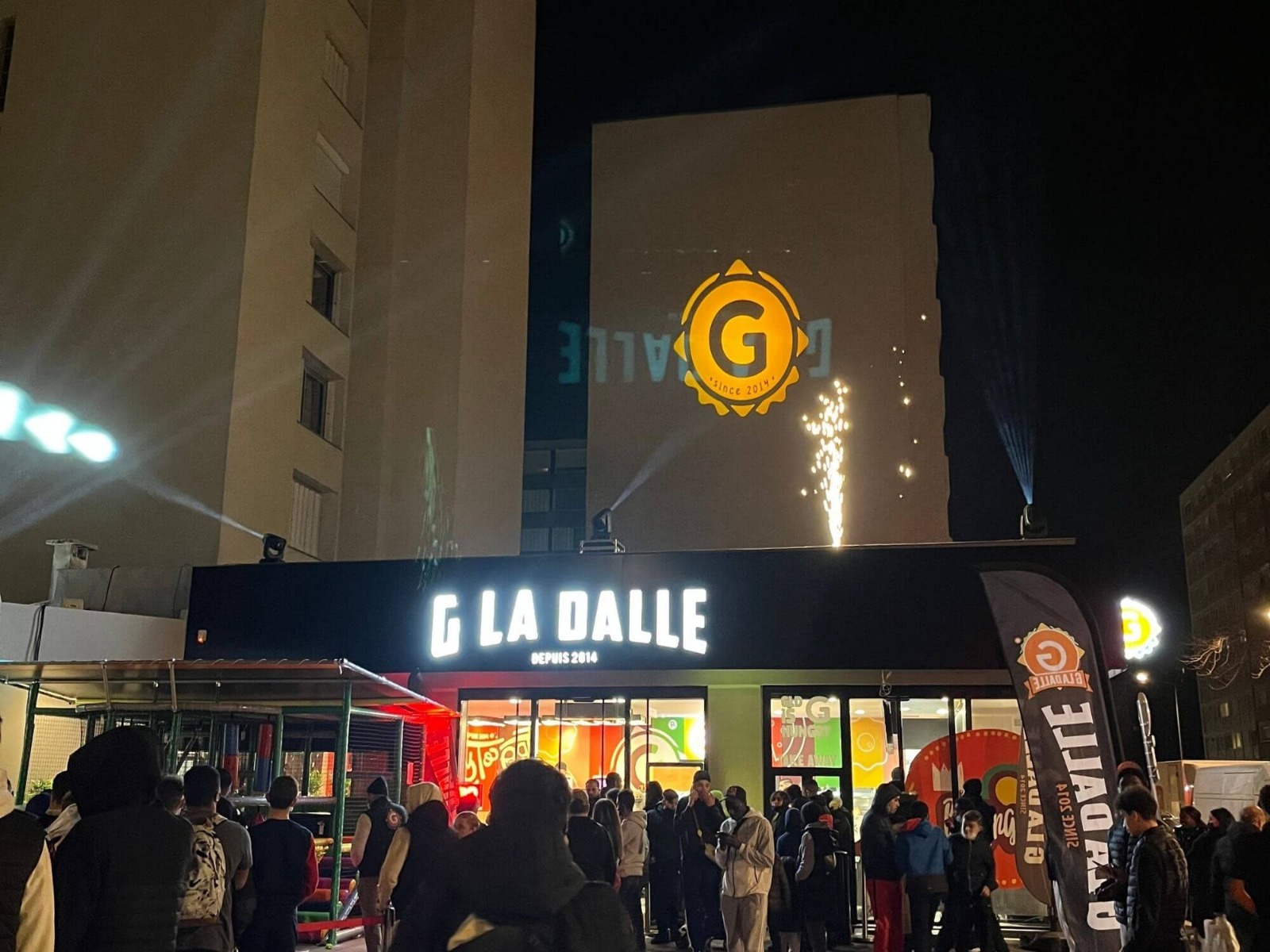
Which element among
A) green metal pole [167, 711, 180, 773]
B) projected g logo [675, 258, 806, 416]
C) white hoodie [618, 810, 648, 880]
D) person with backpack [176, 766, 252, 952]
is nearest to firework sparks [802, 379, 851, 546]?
projected g logo [675, 258, 806, 416]

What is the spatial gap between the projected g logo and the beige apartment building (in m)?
5.56

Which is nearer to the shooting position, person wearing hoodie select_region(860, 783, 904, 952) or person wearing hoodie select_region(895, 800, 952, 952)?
person wearing hoodie select_region(895, 800, 952, 952)

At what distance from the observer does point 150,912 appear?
4.10 meters

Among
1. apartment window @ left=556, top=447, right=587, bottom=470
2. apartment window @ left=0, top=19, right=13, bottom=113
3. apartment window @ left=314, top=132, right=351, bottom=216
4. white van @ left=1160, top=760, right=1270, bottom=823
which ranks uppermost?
apartment window @ left=0, top=19, right=13, bottom=113

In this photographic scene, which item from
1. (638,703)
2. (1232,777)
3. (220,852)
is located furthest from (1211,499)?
(220,852)

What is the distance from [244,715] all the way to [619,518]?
1594 centimetres

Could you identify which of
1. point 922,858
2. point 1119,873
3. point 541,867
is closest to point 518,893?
point 541,867

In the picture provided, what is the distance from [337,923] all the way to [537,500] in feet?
105

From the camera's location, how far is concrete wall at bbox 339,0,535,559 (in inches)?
954

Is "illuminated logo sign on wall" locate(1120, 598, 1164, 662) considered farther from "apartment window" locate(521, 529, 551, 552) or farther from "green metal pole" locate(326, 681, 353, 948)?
"apartment window" locate(521, 529, 551, 552)

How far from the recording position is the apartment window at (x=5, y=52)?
2262cm

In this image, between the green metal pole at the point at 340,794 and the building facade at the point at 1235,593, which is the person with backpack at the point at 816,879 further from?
the building facade at the point at 1235,593

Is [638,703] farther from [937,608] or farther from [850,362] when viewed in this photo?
[850,362]

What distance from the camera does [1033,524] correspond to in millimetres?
16266
